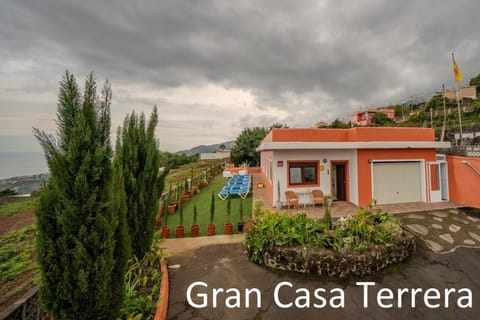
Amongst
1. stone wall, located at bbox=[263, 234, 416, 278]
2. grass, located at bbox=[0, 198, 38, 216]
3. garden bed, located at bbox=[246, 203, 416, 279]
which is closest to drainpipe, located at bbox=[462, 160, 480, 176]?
garden bed, located at bbox=[246, 203, 416, 279]

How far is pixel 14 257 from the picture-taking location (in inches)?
295

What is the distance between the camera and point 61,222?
8.11 feet

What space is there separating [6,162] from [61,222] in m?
4.85

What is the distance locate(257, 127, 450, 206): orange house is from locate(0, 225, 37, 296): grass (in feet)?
30.8

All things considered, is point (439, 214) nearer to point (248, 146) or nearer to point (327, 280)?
point (327, 280)

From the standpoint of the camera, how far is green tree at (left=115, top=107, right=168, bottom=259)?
4.91 m

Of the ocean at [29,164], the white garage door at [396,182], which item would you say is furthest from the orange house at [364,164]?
the ocean at [29,164]

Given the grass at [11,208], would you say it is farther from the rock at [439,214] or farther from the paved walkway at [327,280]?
the rock at [439,214]

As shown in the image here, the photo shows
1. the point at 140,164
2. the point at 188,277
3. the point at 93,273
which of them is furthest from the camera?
the point at 140,164

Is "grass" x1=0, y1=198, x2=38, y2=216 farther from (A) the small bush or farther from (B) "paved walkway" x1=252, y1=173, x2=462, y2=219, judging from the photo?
(B) "paved walkway" x1=252, y1=173, x2=462, y2=219

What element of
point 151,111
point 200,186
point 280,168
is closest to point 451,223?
point 280,168

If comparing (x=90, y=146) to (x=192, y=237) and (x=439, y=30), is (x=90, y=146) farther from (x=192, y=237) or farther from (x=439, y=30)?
(x=439, y=30)

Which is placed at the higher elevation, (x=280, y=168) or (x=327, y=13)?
(x=327, y=13)

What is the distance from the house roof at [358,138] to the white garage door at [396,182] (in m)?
1.08
